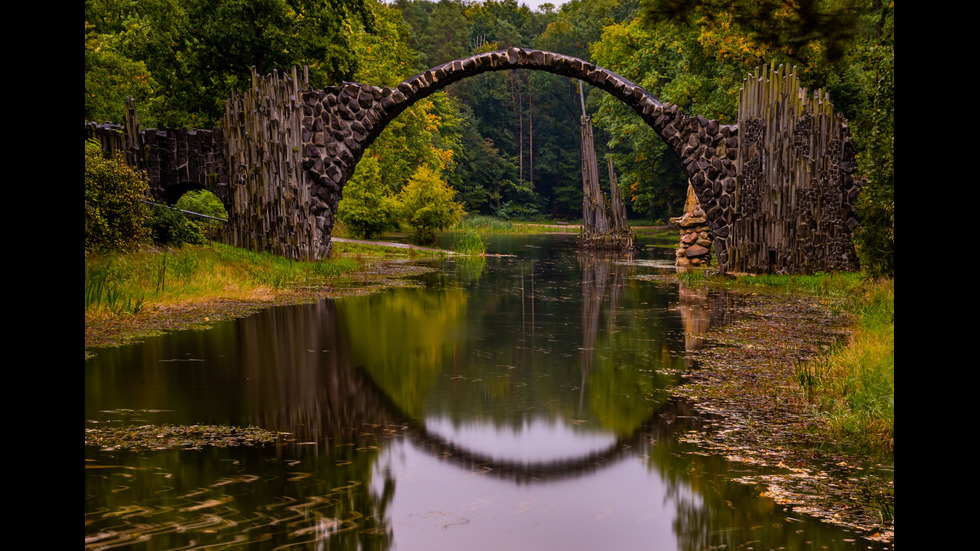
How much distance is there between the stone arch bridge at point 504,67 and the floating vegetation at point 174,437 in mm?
13532

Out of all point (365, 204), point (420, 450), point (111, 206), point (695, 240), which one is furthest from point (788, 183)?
point (365, 204)

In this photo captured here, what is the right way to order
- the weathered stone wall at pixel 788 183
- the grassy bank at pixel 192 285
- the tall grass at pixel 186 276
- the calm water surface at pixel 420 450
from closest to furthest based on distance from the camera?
the calm water surface at pixel 420 450
the grassy bank at pixel 192 285
the tall grass at pixel 186 276
the weathered stone wall at pixel 788 183

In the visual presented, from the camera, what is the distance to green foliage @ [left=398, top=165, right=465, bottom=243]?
110ft

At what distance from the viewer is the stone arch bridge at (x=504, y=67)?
57.7ft

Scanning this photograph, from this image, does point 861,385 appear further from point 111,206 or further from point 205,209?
point 205,209

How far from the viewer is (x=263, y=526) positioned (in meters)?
4.43

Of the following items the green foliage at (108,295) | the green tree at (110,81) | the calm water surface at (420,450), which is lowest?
the calm water surface at (420,450)

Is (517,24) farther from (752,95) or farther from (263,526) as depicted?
A: (263,526)

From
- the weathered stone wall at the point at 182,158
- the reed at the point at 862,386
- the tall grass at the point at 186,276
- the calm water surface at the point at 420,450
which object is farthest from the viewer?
the weathered stone wall at the point at 182,158

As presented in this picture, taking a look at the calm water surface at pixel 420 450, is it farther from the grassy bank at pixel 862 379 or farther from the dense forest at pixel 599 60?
the dense forest at pixel 599 60

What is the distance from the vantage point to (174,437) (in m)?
6.11

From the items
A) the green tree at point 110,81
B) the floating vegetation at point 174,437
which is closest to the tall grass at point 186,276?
the green tree at point 110,81

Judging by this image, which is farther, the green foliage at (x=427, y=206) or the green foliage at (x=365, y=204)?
the green foliage at (x=427, y=206)
